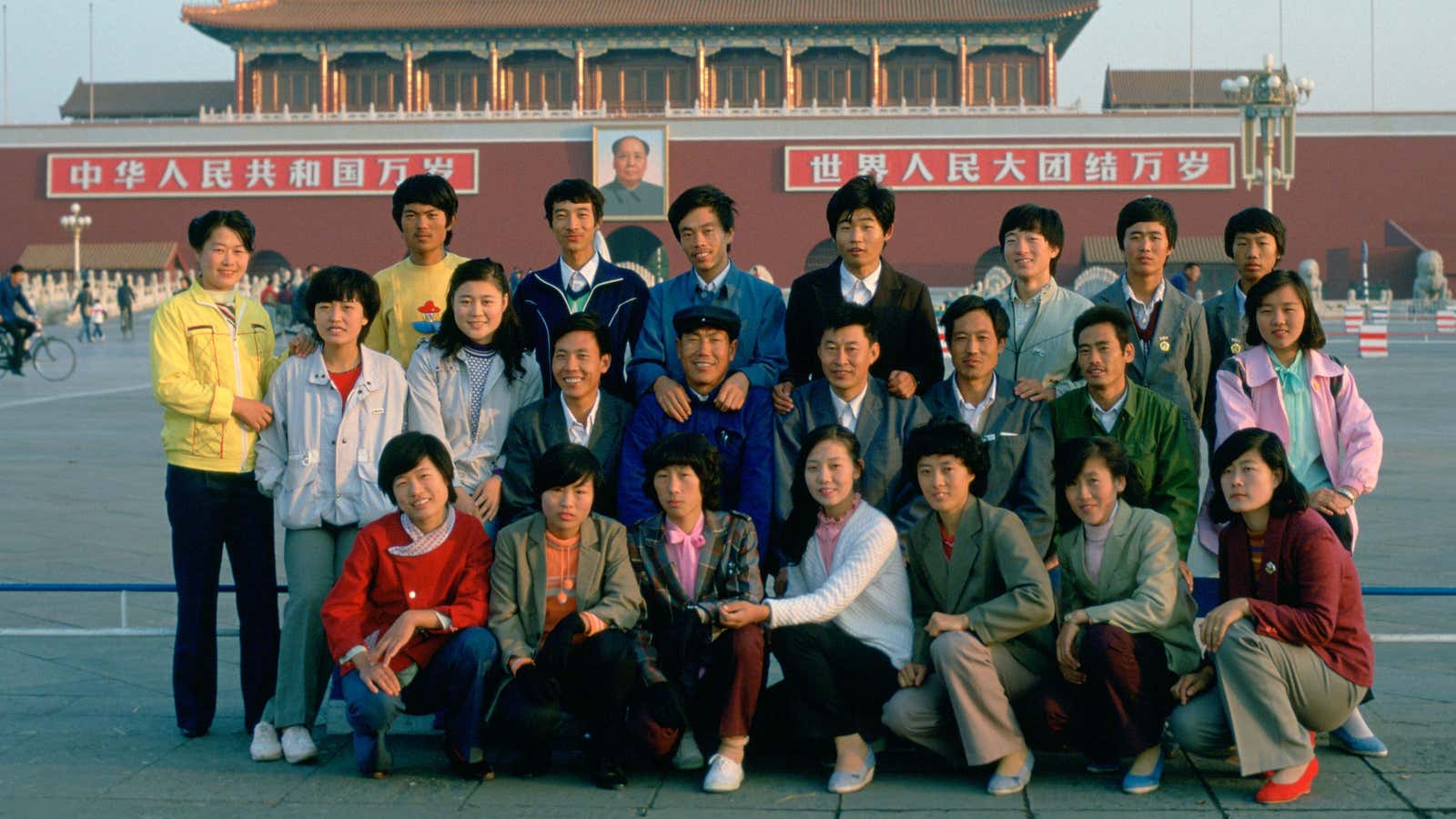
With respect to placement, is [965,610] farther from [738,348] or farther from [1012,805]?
[738,348]

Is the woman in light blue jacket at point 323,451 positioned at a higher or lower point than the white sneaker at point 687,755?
higher

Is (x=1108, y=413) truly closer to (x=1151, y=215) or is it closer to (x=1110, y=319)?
(x=1110, y=319)

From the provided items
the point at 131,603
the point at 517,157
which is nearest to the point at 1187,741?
the point at 131,603

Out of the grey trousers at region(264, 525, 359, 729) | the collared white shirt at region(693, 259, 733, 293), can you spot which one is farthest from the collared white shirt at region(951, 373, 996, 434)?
the grey trousers at region(264, 525, 359, 729)

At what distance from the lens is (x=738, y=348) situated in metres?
4.03

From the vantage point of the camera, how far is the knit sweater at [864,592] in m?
3.34

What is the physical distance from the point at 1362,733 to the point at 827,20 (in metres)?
25.8

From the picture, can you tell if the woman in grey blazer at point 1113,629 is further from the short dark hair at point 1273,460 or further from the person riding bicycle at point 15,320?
the person riding bicycle at point 15,320

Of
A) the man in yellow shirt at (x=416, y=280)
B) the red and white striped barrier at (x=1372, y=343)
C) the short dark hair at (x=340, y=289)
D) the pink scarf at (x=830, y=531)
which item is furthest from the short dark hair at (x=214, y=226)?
the red and white striped barrier at (x=1372, y=343)

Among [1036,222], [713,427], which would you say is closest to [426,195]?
[713,427]

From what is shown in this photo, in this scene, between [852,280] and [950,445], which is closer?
[950,445]

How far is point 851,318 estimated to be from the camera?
356cm

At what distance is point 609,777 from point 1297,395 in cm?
185

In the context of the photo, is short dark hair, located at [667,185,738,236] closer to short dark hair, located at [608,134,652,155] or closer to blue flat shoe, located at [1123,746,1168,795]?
blue flat shoe, located at [1123,746,1168,795]
